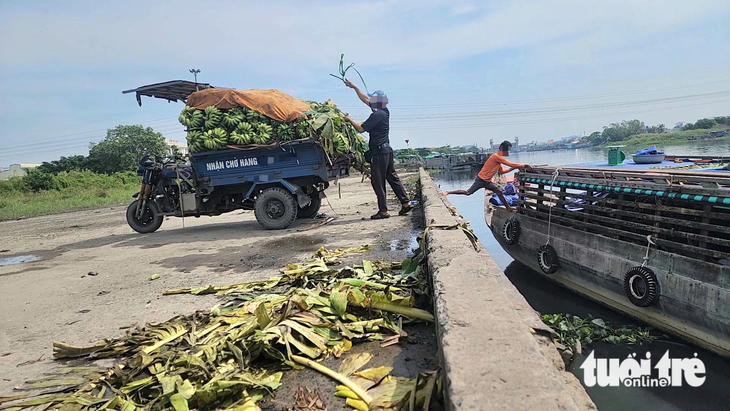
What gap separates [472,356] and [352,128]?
23.0 feet

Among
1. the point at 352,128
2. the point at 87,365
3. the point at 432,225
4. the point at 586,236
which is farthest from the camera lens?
the point at 352,128

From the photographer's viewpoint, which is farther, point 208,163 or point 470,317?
point 208,163

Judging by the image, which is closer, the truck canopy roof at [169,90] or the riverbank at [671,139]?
the truck canopy roof at [169,90]

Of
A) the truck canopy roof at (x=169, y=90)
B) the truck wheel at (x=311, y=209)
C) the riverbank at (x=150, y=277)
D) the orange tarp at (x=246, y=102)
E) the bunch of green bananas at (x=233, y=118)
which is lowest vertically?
the riverbank at (x=150, y=277)

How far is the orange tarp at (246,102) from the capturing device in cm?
769

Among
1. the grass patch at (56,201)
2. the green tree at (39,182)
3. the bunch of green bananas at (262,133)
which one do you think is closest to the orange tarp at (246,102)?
the bunch of green bananas at (262,133)

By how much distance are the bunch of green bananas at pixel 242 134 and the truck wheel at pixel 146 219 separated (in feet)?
7.74

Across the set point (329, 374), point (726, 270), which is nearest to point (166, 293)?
point (329, 374)

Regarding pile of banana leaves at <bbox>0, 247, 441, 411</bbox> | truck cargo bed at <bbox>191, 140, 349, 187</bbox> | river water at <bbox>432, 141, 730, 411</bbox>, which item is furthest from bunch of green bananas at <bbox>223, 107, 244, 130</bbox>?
river water at <bbox>432, 141, 730, 411</bbox>

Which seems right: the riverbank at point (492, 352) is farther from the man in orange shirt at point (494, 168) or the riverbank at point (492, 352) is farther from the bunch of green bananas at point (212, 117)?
the man in orange shirt at point (494, 168)

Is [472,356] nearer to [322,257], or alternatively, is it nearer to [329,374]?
[329,374]

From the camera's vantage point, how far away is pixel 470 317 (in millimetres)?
2229

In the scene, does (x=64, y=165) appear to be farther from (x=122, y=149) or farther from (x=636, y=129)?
(x=636, y=129)

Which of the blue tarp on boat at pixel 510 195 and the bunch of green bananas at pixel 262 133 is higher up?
the bunch of green bananas at pixel 262 133
